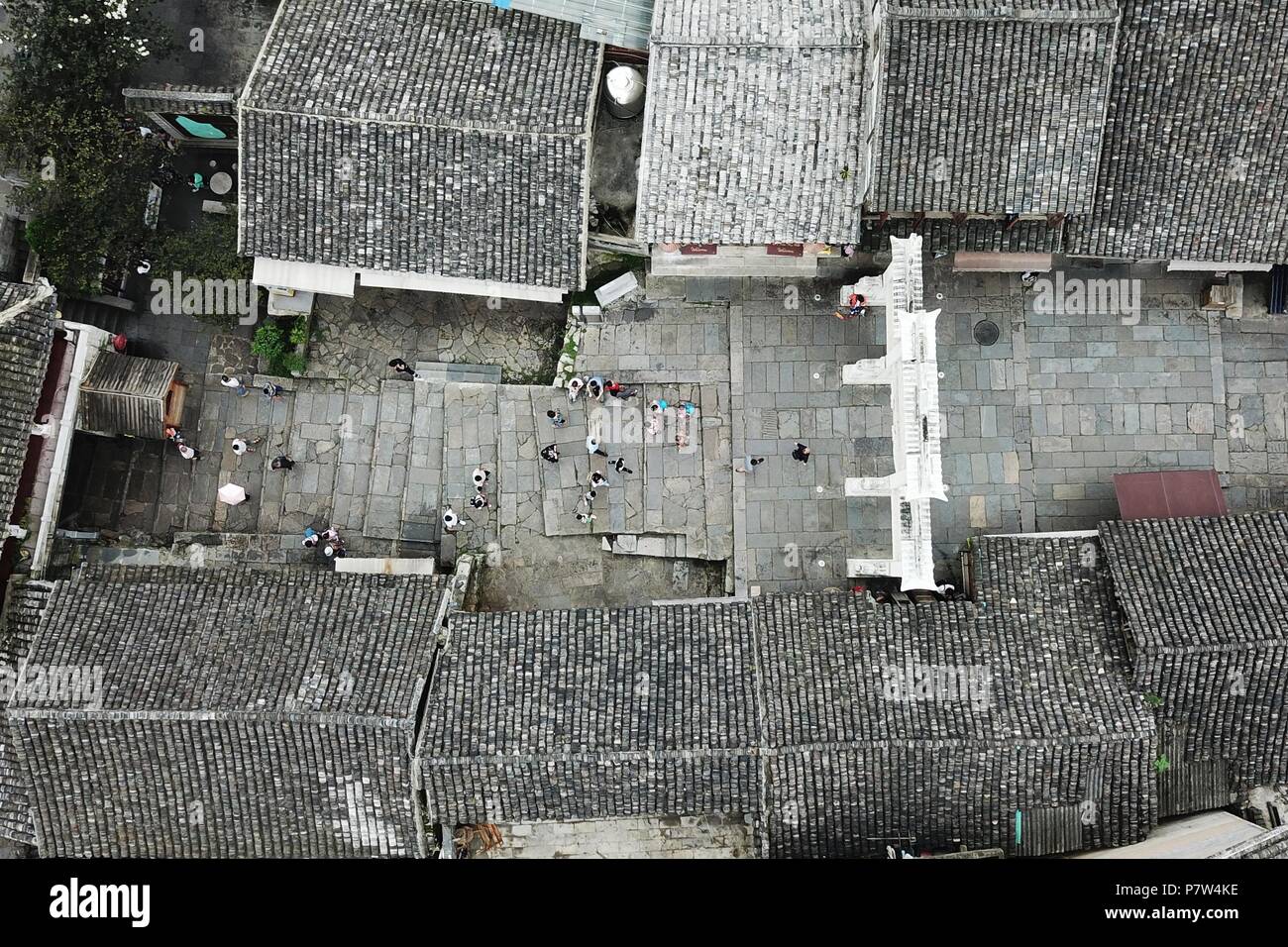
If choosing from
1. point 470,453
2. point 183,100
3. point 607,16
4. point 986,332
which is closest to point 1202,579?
point 986,332

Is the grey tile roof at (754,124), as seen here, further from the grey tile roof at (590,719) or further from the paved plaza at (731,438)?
the grey tile roof at (590,719)

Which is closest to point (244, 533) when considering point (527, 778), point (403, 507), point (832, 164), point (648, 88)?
point (403, 507)

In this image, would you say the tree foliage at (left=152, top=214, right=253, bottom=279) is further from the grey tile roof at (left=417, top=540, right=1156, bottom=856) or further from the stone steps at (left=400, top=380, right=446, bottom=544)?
the grey tile roof at (left=417, top=540, right=1156, bottom=856)

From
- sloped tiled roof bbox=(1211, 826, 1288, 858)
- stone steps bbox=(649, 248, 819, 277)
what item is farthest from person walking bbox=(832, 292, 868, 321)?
sloped tiled roof bbox=(1211, 826, 1288, 858)

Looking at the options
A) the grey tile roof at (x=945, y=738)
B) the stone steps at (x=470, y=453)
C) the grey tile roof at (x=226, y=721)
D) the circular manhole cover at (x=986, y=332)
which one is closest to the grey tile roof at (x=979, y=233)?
the circular manhole cover at (x=986, y=332)

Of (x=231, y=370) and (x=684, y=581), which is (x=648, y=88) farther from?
(x=231, y=370)
